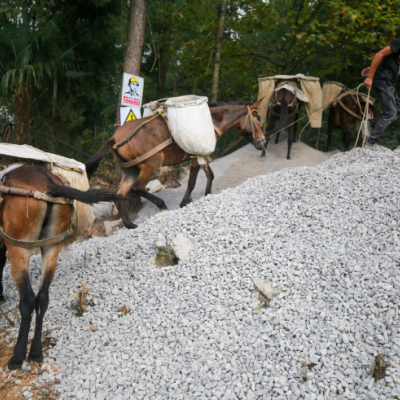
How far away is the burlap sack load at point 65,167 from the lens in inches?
127

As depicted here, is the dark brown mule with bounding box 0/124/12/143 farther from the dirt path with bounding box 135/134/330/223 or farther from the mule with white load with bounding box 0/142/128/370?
the dirt path with bounding box 135/134/330/223

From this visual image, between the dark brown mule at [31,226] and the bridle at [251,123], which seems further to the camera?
the bridle at [251,123]

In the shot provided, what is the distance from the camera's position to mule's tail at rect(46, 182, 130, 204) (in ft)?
9.88

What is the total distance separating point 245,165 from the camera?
8.51m

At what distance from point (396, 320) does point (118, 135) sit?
4501 mm

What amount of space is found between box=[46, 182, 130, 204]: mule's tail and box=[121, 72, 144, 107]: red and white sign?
337 centimetres

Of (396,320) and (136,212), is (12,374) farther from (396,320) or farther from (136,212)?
(136,212)

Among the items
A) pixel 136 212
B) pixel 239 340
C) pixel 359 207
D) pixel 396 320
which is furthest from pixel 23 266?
pixel 136 212

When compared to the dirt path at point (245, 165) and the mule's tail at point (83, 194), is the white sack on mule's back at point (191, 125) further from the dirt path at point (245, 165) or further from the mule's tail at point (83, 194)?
the mule's tail at point (83, 194)

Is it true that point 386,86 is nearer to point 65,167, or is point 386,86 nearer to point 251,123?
point 251,123

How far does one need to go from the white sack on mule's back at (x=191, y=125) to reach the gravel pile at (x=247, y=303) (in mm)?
1008

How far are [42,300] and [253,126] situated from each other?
4918 millimetres

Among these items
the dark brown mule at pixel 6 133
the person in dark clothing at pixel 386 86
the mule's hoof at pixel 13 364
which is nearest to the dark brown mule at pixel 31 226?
the mule's hoof at pixel 13 364

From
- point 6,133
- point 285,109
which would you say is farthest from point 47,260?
point 285,109
